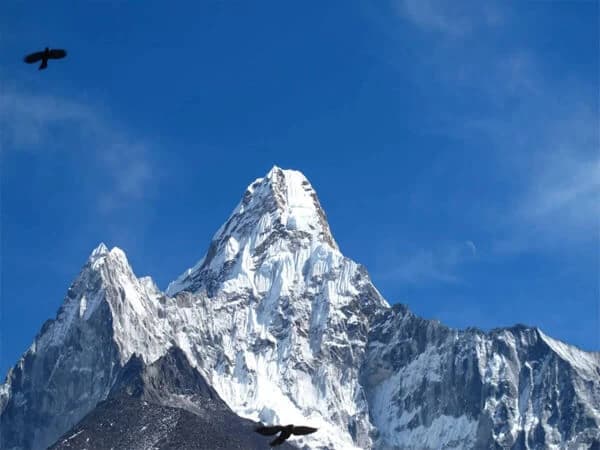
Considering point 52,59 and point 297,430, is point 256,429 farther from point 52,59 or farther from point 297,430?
point 52,59

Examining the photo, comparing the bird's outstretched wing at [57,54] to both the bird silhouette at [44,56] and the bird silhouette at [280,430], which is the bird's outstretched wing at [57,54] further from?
the bird silhouette at [280,430]

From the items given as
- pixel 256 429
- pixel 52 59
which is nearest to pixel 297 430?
pixel 256 429

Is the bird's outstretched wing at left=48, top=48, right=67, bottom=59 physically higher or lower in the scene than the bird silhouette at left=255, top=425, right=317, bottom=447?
higher

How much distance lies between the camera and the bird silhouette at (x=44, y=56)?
3078 inches

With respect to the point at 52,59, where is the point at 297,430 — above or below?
below

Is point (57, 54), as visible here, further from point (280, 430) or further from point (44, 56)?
point (280, 430)

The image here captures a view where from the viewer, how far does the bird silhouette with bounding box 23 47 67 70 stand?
78188mm

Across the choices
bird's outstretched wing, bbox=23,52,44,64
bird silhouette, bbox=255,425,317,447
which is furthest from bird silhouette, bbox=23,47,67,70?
bird silhouette, bbox=255,425,317,447

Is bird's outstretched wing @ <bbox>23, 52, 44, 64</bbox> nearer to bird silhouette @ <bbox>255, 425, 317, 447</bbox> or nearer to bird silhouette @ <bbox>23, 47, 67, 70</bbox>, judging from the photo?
bird silhouette @ <bbox>23, 47, 67, 70</bbox>

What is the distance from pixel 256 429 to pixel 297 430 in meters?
2.08

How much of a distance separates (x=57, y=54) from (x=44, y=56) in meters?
1.28

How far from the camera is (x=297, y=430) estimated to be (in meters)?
74.2

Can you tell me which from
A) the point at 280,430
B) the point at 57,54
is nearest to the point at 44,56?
the point at 57,54

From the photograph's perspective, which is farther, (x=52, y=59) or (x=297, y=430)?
(x=52, y=59)
